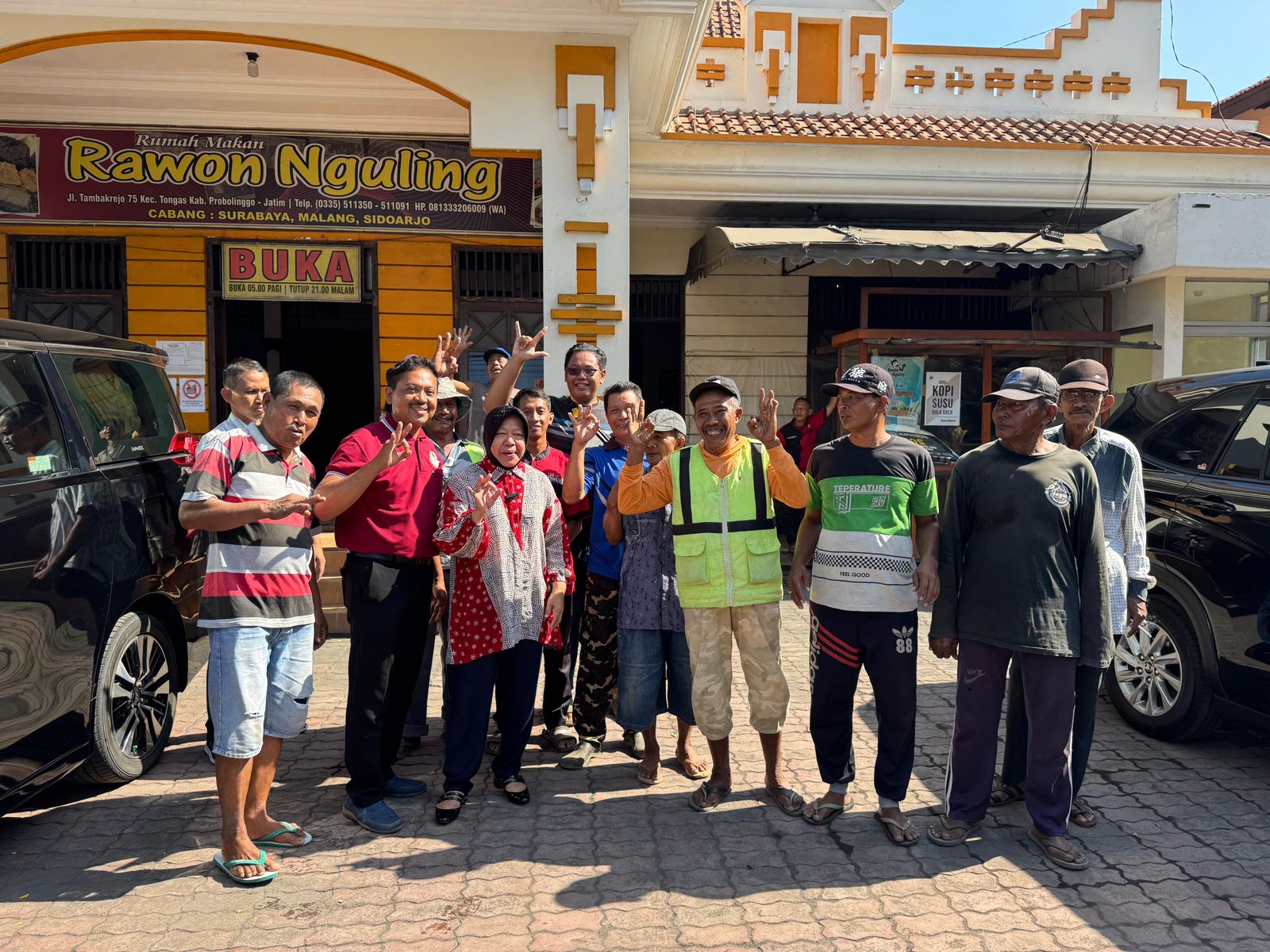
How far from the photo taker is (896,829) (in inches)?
136

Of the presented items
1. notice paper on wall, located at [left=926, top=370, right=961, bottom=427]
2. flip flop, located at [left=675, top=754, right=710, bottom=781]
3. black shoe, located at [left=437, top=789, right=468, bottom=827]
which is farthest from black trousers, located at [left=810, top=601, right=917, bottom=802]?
notice paper on wall, located at [left=926, top=370, right=961, bottom=427]

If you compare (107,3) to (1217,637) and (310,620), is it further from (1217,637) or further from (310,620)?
(1217,637)

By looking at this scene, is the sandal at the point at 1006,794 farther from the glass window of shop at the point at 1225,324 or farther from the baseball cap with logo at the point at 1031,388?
the glass window of shop at the point at 1225,324

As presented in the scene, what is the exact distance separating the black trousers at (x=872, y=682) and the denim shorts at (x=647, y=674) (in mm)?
592

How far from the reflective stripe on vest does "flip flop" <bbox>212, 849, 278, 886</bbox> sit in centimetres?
193

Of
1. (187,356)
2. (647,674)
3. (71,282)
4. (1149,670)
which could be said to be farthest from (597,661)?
(71,282)

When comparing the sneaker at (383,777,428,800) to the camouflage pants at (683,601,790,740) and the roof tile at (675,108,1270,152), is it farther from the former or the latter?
the roof tile at (675,108,1270,152)

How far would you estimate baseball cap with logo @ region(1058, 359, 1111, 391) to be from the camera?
365 cm

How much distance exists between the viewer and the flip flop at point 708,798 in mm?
3754

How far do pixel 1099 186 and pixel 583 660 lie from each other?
8994 mm

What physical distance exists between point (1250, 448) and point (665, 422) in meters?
2.72

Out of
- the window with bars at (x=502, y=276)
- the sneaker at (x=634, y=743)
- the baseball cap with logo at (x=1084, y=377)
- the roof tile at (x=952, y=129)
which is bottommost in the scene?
the sneaker at (x=634, y=743)

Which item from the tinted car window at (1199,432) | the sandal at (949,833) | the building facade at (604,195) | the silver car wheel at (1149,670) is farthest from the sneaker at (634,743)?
the building facade at (604,195)

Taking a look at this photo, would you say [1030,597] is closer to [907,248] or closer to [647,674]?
[647,674]
